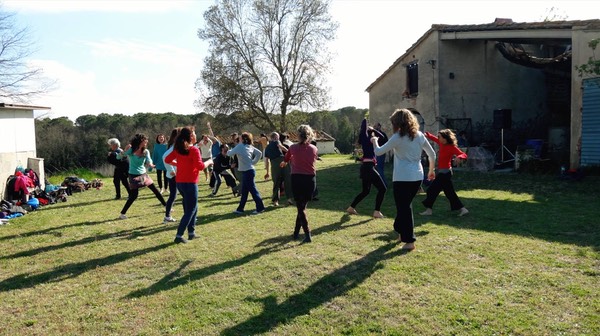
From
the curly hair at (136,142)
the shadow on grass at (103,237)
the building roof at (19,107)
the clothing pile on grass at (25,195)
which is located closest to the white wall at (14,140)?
the building roof at (19,107)

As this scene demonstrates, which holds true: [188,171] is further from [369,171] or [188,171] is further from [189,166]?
[369,171]

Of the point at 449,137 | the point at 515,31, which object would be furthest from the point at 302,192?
the point at 515,31

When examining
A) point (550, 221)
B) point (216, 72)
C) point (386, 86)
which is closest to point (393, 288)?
point (550, 221)

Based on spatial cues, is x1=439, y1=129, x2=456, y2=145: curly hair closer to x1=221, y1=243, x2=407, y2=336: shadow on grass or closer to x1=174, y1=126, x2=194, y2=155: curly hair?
x1=221, y1=243, x2=407, y2=336: shadow on grass

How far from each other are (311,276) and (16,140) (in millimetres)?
11934

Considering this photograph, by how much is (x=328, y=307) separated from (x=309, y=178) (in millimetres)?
2642

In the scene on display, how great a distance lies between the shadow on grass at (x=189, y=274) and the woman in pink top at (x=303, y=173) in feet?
1.88

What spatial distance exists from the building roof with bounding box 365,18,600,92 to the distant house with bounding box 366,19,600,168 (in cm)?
4

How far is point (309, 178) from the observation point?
6.73 metres

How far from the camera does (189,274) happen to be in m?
5.50

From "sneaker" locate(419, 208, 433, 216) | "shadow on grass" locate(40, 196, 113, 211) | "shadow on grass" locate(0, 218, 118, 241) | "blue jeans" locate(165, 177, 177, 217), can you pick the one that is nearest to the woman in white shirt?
"sneaker" locate(419, 208, 433, 216)

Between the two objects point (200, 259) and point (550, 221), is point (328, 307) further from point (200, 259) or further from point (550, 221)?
point (550, 221)

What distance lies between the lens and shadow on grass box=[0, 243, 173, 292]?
5406 mm

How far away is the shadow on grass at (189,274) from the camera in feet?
16.5
